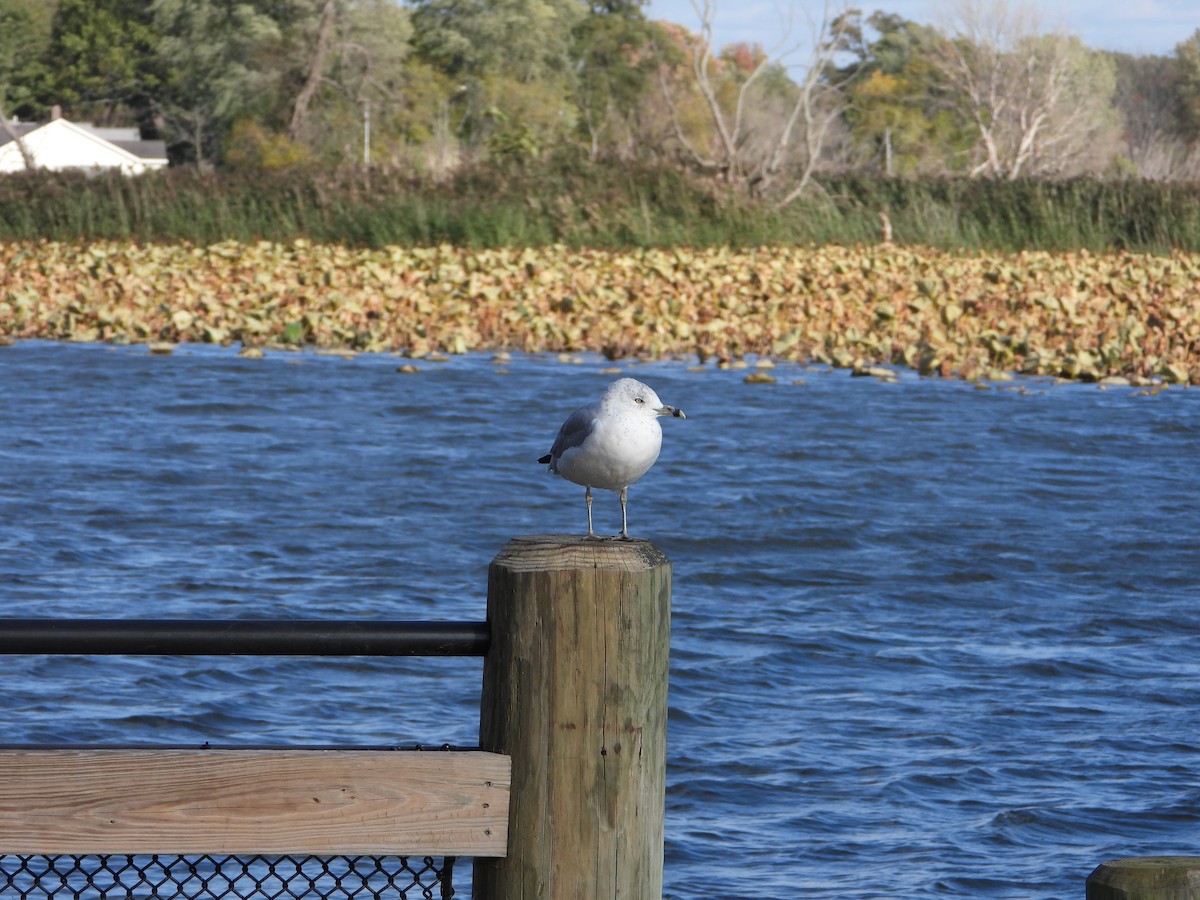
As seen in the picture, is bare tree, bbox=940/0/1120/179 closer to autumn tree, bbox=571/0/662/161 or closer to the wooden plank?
autumn tree, bbox=571/0/662/161

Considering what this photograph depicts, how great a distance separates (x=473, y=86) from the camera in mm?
70188

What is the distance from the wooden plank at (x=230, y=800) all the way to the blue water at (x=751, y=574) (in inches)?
111

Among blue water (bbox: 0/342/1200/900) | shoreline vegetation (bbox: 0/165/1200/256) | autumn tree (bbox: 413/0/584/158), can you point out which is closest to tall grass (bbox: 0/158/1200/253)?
shoreline vegetation (bbox: 0/165/1200/256)

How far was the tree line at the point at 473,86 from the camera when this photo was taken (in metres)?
60.5

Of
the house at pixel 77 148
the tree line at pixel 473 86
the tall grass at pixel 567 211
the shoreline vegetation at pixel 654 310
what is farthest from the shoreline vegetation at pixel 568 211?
the house at pixel 77 148

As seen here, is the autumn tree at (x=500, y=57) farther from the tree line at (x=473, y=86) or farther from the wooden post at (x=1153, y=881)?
the wooden post at (x=1153, y=881)

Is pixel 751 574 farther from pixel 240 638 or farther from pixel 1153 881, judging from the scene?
pixel 1153 881

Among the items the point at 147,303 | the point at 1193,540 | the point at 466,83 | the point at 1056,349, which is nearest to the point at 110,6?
the point at 466,83

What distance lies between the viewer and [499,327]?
701 inches

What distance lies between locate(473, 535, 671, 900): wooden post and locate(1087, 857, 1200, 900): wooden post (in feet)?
2.51

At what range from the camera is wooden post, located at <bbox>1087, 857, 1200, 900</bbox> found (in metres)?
2.06

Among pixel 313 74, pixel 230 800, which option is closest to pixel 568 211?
pixel 230 800

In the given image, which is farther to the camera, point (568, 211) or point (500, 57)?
point (500, 57)

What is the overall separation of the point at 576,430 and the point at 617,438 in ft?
0.74
